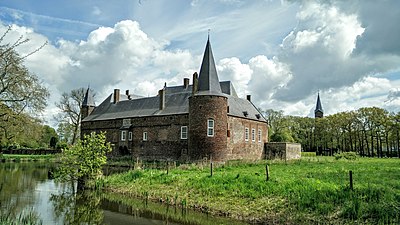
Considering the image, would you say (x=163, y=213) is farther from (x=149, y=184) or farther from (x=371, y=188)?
Answer: (x=371, y=188)

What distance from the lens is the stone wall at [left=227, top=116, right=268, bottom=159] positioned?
29547 millimetres

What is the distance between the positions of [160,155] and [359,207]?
2322cm

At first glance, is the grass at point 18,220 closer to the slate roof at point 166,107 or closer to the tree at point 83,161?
the tree at point 83,161

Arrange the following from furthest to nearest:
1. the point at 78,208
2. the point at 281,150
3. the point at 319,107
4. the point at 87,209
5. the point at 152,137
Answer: the point at 319,107
the point at 281,150
the point at 152,137
the point at 78,208
the point at 87,209

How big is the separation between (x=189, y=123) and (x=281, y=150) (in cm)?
1086

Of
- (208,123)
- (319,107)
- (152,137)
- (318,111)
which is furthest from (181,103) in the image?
(319,107)

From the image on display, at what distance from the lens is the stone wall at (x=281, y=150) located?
3231 centimetres

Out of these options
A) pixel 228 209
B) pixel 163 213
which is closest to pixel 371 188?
pixel 228 209

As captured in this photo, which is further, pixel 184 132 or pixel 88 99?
pixel 88 99

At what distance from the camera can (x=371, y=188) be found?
10703 mm

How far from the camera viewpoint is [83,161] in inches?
683

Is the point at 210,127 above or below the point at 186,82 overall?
below

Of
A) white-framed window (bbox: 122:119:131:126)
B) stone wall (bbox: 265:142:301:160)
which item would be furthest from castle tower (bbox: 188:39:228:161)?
white-framed window (bbox: 122:119:131:126)

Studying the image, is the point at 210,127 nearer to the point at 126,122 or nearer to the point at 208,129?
the point at 208,129
